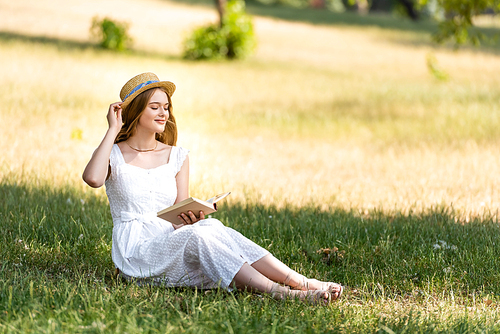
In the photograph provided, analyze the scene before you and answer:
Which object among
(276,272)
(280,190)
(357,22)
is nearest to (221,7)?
(280,190)

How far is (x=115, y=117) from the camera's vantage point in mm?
4195

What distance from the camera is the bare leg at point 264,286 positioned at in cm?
386

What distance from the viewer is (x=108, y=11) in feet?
110

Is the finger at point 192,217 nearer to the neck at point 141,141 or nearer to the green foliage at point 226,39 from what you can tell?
the neck at point 141,141

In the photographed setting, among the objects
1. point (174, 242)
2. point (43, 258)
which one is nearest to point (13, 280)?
point (43, 258)

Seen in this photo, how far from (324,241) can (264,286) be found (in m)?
1.48

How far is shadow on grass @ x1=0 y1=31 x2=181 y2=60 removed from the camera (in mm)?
19950

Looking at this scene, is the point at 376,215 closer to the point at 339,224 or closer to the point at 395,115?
the point at 339,224

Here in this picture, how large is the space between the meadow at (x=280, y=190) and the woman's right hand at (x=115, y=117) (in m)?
1.02

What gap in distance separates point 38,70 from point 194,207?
41.1 feet

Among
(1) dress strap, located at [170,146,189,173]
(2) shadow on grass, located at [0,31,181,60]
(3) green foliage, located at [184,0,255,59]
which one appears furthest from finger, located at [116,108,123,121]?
(3) green foliage, located at [184,0,255,59]

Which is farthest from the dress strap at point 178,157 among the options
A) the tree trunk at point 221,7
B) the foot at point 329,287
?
the tree trunk at point 221,7

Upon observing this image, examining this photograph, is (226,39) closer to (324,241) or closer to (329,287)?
(324,241)

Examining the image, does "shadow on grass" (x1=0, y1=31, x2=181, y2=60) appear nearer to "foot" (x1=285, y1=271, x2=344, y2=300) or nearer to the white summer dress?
the white summer dress
